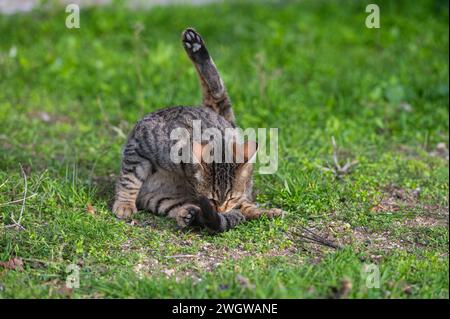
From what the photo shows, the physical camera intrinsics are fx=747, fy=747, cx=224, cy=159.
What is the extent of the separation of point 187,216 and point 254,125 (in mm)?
2394

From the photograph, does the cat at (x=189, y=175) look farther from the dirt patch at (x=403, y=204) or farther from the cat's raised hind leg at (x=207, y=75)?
the dirt patch at (x=403, y=204)

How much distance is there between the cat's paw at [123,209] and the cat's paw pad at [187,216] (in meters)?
0.46

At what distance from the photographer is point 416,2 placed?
1076 centimetres

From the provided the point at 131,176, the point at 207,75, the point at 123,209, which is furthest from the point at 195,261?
the point at 207,75

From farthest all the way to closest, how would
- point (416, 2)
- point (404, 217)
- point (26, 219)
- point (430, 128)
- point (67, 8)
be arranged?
point (416, 2), point (67, 8), point (430, 128), point (404, 217), point (26, 219)

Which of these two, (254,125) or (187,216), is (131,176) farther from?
(254,125)

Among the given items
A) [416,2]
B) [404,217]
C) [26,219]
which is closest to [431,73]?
[416,2]

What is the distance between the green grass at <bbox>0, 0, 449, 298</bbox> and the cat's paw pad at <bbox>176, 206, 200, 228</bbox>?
0.12 metres

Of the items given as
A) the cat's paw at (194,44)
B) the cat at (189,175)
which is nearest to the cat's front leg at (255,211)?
the cat at (189,175)

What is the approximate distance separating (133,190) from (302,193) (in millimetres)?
1282

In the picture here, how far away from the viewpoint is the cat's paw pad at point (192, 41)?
602cm
